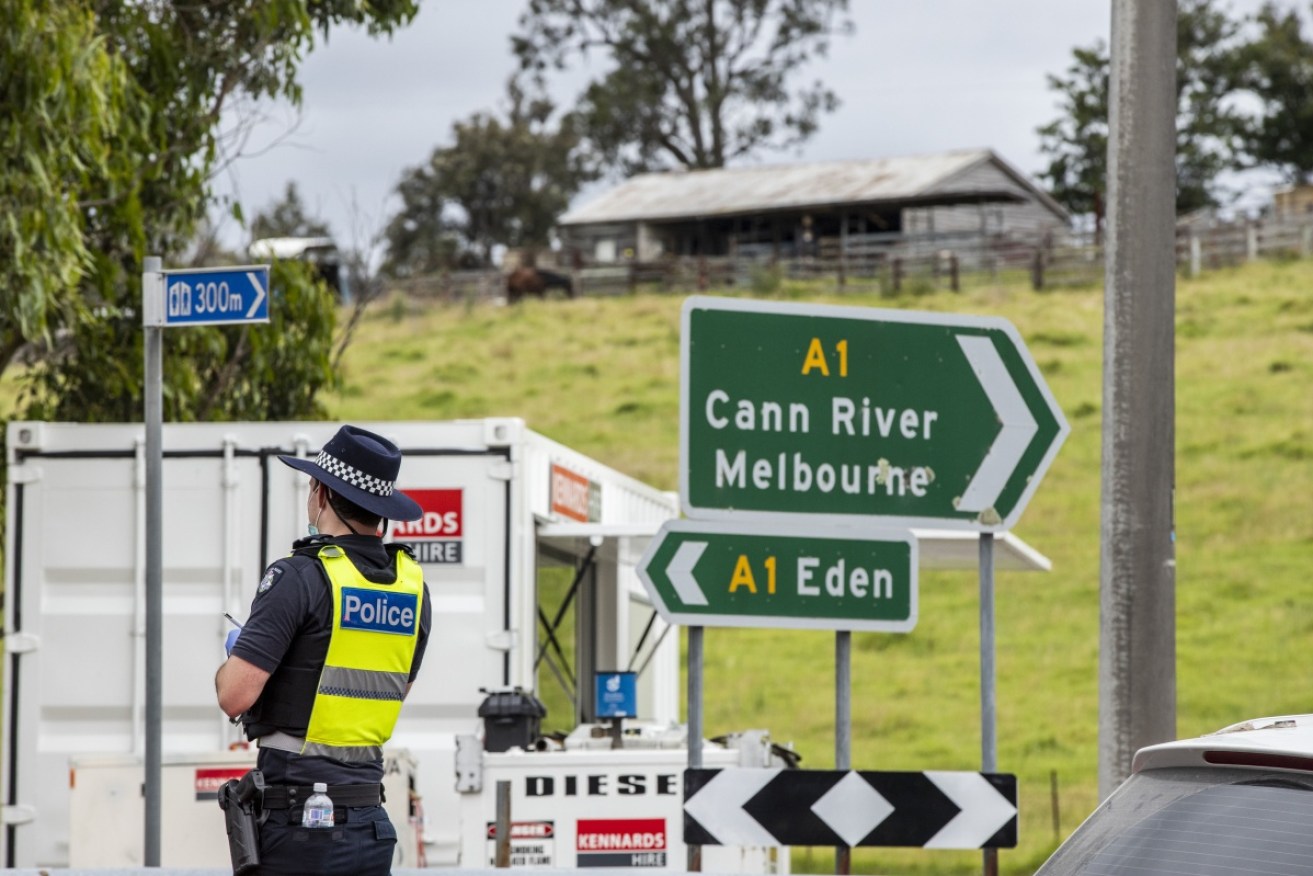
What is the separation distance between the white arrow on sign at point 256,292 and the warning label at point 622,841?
2663 millimetres

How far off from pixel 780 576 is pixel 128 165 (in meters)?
7.12

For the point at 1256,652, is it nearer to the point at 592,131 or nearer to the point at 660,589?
the point at 660,589

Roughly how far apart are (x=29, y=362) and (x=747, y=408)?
7.64 metres

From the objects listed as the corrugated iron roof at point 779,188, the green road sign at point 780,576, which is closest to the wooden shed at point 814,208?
the corrugated iron roof at point 779,188

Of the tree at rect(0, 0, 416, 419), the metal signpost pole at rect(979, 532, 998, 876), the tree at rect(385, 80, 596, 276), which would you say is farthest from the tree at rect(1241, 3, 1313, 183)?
the metal signpost pole at rect(979, 532, 998, 876)

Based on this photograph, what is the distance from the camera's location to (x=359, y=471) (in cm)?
483

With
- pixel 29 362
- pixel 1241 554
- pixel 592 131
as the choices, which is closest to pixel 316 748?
pixel 29 362

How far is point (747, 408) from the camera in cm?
629

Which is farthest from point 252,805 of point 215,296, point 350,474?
point 215,296

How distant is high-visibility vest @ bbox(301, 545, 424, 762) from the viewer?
4.68m

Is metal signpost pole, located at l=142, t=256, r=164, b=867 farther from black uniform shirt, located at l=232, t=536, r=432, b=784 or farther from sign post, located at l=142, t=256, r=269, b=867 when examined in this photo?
black uniform shirt, located at l=232, t=536, r=432, b=784

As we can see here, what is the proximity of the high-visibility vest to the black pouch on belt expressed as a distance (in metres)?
0.14

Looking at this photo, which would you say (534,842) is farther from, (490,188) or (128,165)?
(490,188)

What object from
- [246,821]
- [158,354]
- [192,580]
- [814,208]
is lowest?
[246,821]
